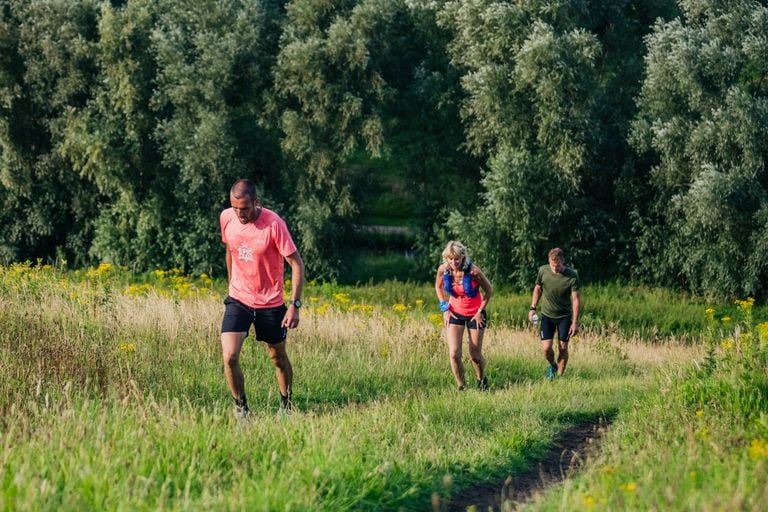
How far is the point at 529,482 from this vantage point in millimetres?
7641

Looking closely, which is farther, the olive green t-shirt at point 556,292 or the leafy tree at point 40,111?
the leafy tree at point 40,111

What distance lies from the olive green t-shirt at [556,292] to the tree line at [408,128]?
13192 millimetres

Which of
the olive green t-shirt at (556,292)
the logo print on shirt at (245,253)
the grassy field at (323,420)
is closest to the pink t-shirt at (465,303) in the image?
the grassy field at (323,420)

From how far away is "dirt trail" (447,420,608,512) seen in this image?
6.85 meters

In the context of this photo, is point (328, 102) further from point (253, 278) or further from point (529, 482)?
point (529, 482)

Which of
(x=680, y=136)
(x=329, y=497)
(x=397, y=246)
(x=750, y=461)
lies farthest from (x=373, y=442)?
(x=397, y=246)

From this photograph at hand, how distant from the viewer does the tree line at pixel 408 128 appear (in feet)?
90.3

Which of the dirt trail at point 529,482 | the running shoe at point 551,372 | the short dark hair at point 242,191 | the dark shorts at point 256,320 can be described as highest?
the short dark hair at point 242,191

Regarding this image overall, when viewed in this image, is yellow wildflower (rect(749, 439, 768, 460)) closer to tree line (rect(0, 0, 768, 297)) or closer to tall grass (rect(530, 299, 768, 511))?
tall grass (rect(530, 299, 768, 511))

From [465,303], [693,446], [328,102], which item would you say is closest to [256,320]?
[465,303]

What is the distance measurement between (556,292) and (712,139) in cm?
1452

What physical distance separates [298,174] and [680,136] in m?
12.2

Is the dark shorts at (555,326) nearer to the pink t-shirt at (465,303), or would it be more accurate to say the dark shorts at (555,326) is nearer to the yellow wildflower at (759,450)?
the pink t-shirt at (465,303)

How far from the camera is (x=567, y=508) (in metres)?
5.57
